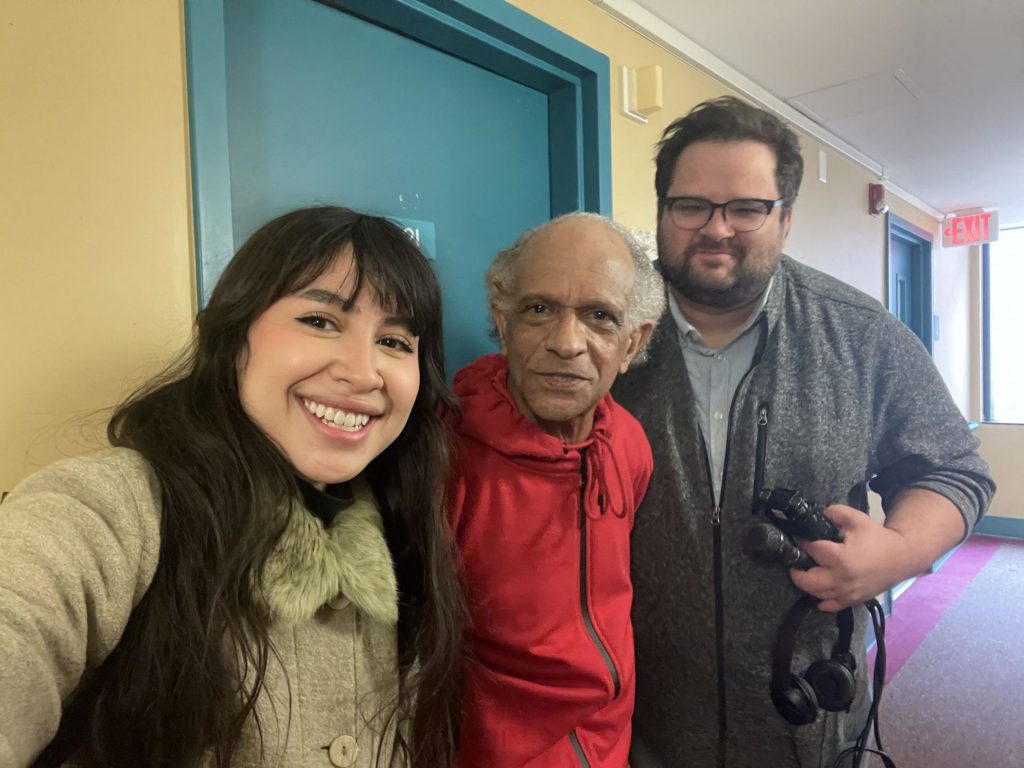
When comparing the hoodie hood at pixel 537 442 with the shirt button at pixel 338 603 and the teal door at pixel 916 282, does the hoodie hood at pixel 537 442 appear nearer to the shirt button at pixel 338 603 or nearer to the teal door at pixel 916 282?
the shirt button at pixel 338 603

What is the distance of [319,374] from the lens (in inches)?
27.1

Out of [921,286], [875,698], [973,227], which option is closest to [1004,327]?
[973,227]

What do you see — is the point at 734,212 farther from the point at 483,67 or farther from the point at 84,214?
the point at 84,214

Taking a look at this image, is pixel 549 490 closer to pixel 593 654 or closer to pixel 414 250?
Result: pixel 593 654

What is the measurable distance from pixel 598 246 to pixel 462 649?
0.63 metres

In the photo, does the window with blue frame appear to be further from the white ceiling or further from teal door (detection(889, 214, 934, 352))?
the white ceiling

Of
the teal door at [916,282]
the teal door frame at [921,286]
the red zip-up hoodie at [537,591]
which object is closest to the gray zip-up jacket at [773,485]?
the red zip-up hoodie at [537,591]

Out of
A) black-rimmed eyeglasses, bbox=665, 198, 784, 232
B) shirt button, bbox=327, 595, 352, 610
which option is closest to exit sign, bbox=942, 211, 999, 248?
black-rimmed eyeglasses, bbox=665, 198, 784, 232

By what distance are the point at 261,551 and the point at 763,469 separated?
0.74 metres

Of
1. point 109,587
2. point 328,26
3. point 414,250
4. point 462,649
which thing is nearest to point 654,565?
point 462,649

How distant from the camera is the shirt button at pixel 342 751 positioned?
2.26 feet

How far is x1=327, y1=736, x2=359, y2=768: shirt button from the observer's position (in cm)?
69

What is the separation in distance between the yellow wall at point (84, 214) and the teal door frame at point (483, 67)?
0.09 ft

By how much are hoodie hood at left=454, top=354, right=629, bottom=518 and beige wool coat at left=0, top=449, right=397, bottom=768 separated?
0.71 feet
